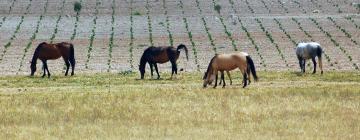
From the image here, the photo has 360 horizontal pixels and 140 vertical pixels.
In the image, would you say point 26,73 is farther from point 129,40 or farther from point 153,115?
point 153,115

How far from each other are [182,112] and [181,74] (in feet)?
54.0

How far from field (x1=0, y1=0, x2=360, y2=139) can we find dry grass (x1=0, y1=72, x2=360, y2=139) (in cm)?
3

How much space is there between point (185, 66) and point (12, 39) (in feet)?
56.4

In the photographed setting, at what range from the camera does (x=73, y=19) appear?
70.4 m

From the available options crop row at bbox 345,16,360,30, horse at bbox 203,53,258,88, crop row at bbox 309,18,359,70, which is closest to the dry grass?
horse at bbox 203,53,258,88

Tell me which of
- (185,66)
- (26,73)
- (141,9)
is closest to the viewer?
(26,73)

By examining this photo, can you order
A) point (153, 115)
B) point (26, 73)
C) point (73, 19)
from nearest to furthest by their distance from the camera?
point (153, 115)
point (26, 73)
point (73, 19)

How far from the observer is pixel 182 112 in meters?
25.5

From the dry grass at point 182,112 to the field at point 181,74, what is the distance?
0.11 ft

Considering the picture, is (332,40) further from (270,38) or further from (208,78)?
(208,78)

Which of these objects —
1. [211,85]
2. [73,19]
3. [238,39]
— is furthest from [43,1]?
[211,85]

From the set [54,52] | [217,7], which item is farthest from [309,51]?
[217,7]

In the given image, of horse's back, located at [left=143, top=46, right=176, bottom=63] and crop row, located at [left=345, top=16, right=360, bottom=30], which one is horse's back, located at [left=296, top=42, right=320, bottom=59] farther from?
crop row, located at [left=345, top=16, right=360, bottom=30]

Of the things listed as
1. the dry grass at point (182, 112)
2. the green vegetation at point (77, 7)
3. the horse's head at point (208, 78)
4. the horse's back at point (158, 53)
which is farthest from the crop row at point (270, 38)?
the dry grass at point (182, 112)
